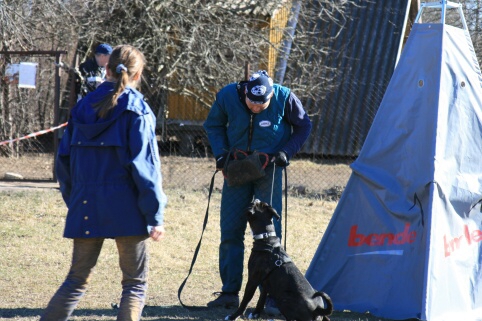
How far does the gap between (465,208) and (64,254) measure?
407 centimetres

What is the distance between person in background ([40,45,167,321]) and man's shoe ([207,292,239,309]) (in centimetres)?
160

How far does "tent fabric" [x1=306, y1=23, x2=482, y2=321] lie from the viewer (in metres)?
5.20

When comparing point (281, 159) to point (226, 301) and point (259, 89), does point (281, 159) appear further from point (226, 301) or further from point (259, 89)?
point (226, 301)

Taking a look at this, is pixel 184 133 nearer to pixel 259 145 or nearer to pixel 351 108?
pixel 351 108

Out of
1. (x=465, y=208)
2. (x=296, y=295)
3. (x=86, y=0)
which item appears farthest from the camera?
(x=86, y=0)

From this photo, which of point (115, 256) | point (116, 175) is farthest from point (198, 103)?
point (116, 175)

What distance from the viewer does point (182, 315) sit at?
546cm

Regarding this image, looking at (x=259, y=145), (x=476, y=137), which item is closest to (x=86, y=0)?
(x=259, y=145)

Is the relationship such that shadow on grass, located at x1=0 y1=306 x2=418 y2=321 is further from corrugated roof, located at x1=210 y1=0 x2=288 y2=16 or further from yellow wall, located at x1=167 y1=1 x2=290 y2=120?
yellow wall, located at x1=167 y1=1 x2=290 y2=120

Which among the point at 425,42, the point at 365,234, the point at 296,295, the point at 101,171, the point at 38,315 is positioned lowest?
the point at 38,315

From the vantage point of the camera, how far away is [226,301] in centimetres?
560

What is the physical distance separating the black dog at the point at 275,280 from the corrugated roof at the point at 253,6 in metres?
8.45

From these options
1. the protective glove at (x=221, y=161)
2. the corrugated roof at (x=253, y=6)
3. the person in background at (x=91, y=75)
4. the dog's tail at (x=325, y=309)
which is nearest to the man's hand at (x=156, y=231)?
the dog's tail at (x=325, y=309)

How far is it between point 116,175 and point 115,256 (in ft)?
11.7
